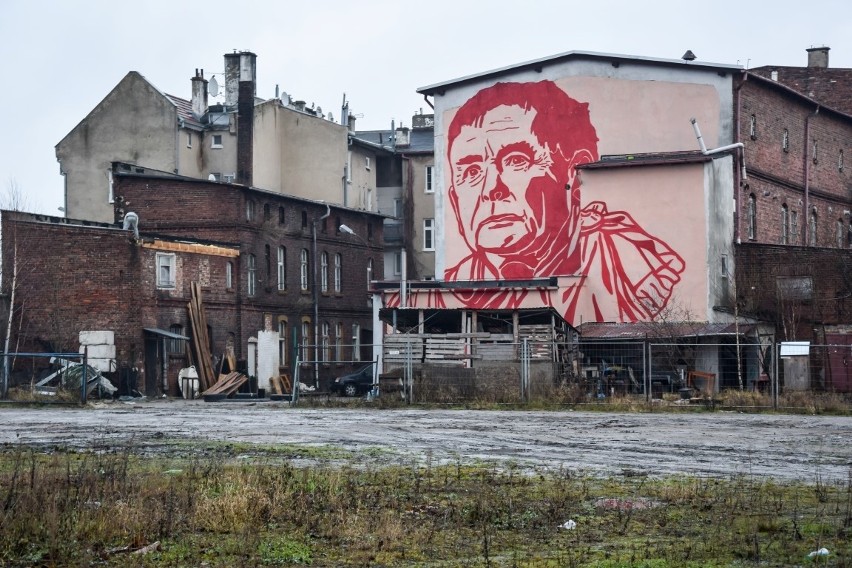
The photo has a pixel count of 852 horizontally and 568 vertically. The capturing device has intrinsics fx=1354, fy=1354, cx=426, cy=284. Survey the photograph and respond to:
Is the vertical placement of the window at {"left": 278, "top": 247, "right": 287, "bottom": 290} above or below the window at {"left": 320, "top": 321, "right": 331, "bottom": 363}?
above

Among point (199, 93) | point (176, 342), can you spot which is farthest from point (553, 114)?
point (199, 93)

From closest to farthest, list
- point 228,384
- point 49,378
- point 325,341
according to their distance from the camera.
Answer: point 49,378 < point 228,384 < point 325,341

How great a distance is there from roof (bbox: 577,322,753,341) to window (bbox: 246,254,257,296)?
18.3 metres

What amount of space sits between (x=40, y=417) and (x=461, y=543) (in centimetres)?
2181

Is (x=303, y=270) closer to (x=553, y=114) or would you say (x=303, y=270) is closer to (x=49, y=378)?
(x=553, y=114)

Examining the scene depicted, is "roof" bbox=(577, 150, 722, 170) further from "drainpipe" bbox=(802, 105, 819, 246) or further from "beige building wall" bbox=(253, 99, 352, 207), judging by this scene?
"beige building wall" bbox=(253, 99, 352, 207)

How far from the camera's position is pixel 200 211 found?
58.0 metres

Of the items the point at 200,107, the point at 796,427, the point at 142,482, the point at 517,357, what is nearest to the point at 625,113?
the point at 517,357

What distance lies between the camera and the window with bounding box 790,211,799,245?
53.9 m

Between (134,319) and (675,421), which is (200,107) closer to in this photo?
(134,319)

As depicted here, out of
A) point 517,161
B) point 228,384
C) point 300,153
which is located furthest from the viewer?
point 300,153

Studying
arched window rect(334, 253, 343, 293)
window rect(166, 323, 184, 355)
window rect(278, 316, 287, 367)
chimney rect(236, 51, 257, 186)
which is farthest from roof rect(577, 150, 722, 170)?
chimney rect(236, 51, 257, 186)

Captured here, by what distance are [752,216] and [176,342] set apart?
22138mm

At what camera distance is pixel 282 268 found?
62.5 metres
